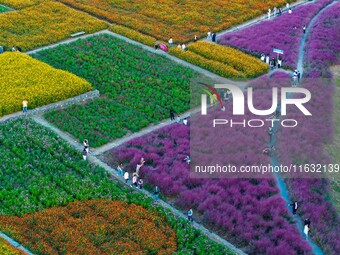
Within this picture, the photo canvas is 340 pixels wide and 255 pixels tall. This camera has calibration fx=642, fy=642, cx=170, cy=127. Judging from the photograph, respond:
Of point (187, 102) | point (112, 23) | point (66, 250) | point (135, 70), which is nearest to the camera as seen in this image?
point (66, 250)

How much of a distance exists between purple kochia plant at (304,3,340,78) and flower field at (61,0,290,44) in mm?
6668

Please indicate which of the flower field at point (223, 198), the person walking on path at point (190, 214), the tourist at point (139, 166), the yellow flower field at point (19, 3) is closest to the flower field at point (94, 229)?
the person walking on path at point (190, 214)

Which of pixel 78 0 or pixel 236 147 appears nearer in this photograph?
pixel 236 147

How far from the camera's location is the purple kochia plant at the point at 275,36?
169 feet

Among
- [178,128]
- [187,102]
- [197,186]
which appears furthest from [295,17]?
[197,186]

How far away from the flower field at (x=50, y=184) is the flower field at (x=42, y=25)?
53.1ft

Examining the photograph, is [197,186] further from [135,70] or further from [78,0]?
[78,0]

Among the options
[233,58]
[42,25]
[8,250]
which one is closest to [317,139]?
[233,58]

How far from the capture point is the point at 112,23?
58.8 metres

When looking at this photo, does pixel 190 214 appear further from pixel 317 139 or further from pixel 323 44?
pixel 323 44

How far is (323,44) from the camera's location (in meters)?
52.8

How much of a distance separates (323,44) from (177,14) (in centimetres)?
1503

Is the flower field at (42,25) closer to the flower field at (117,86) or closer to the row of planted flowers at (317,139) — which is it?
the flower field at (117,86)

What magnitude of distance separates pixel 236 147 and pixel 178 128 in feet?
14.6
